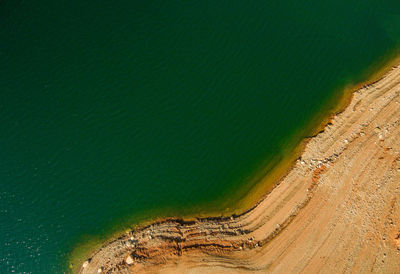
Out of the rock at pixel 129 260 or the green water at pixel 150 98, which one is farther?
the green water at pixel 150 98

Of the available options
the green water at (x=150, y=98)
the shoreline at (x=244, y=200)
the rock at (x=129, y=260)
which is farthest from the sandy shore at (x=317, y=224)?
the green water at (x=150, y=98)

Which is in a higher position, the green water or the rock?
the green water

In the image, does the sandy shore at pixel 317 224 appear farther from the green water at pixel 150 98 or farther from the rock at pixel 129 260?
the green water at pixel 150 98

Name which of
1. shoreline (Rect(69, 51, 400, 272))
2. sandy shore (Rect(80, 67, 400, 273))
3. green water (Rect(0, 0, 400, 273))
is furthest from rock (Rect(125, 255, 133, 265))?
green water (Rect(0, 0, 400, 273))

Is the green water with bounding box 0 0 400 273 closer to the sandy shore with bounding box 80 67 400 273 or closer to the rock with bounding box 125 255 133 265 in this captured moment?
the sandy shore with bounding box 80 67 400 273

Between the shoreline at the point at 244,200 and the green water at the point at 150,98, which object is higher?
the green water at the point at 150,98

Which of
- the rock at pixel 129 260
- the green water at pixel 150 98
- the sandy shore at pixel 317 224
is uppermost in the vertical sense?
the green water at pixel 150 98
